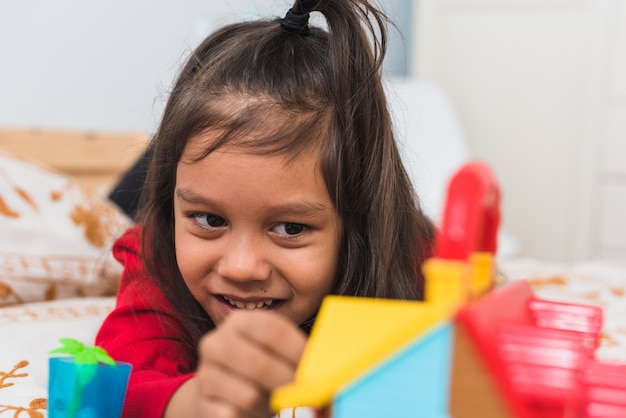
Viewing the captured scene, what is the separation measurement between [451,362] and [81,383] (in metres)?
0.29

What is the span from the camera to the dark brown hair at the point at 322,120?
0.82 m

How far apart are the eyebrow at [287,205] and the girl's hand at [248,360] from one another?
11.7 inches

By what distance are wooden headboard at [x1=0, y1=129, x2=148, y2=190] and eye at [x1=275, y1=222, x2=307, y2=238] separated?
1.24 metres

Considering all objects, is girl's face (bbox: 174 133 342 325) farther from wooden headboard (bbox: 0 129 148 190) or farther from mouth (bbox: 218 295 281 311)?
wooden headboard (bbox: 0 129 148 190)

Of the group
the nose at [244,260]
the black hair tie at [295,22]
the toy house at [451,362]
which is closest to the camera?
the toy house at [451,362]

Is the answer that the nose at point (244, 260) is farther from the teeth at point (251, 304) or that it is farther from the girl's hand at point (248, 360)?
the girl's hand at point (248, 360)

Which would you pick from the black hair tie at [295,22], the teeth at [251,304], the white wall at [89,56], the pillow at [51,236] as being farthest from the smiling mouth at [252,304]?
the white wall at [89,56]

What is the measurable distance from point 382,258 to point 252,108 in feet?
0.72

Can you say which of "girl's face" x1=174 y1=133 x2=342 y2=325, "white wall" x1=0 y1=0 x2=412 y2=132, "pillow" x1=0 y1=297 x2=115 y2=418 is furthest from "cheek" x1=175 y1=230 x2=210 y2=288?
"white wall" x1=0 y1=0 x2=412 y2=132

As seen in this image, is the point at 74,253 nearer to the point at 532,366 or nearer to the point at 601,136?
the point at 532,366

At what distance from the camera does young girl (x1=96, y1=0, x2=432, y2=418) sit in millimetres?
767

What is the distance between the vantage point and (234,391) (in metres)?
0.46

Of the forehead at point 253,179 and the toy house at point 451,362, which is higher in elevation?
the forehead at point 253,179

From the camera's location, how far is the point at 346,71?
0.88 metres
